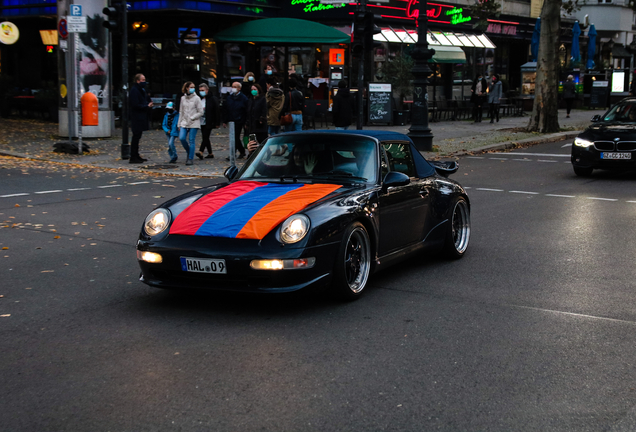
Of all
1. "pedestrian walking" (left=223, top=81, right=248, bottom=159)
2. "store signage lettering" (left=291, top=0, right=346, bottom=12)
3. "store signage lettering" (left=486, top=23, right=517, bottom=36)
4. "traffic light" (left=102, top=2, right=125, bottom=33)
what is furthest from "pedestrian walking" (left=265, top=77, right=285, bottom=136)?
"store signage lettering" (left=486, top=23, right=517, bottom=36)

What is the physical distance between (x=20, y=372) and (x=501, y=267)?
4624 millimetres

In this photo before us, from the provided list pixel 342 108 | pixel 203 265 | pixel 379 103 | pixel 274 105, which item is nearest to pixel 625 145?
pixel 274 105

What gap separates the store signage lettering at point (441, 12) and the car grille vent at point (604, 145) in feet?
69.0

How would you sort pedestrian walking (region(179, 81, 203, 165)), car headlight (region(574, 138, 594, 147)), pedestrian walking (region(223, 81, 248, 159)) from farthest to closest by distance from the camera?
pedestrian walking (region(223, 81, 248, 159)) < pedestrian walking (region(179, 81, 203, 165)) < car headlight (region(574, 138, 594, 147))

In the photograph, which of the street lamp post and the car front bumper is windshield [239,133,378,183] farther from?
the street lamp post

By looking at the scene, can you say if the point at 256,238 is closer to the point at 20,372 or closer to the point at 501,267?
the point at 20,372

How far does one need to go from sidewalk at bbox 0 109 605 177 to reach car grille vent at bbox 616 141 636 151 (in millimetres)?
5317

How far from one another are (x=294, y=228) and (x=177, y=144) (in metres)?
17.9

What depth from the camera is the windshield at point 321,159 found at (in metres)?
6.84

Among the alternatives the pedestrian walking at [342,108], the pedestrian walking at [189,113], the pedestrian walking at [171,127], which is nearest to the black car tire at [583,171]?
the pedestrian walking at [342,108]

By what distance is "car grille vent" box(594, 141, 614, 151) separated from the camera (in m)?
15.0

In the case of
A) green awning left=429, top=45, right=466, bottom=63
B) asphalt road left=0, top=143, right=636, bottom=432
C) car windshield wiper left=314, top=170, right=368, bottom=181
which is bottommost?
asphalt road left=0, top=143, right=636, bottom=432

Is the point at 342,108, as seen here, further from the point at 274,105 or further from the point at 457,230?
the point at 457,230

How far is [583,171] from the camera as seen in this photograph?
15.9 m
